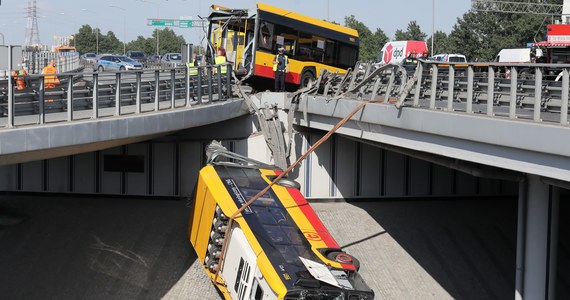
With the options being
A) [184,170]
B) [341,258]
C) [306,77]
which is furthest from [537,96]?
[306,77]

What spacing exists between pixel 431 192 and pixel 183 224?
25.6 feet

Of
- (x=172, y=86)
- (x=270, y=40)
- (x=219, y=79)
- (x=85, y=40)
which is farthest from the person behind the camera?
(x=85, y=40)

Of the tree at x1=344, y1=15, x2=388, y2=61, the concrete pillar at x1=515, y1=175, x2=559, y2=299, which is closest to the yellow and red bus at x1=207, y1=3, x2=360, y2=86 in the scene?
the concrete pillar at x1=515, y1=175, x2=559, y2=299

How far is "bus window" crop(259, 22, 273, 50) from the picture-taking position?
24516 millimetres

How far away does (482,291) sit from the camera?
56.1 feet

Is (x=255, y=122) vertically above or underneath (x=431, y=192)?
above

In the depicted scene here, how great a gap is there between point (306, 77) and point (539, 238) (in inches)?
578

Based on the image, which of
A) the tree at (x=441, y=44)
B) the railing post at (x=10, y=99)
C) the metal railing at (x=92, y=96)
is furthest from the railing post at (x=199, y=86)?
the tree at (x=441, y=44)

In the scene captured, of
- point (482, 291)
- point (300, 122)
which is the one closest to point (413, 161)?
point (300, 122)

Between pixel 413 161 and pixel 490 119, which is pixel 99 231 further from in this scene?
pixel 490 119

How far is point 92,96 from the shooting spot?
14.6 meters

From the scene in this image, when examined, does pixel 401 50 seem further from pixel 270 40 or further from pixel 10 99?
pixel 10 99

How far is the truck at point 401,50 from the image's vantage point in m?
47.7

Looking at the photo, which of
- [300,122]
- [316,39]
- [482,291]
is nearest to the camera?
[482,291]
